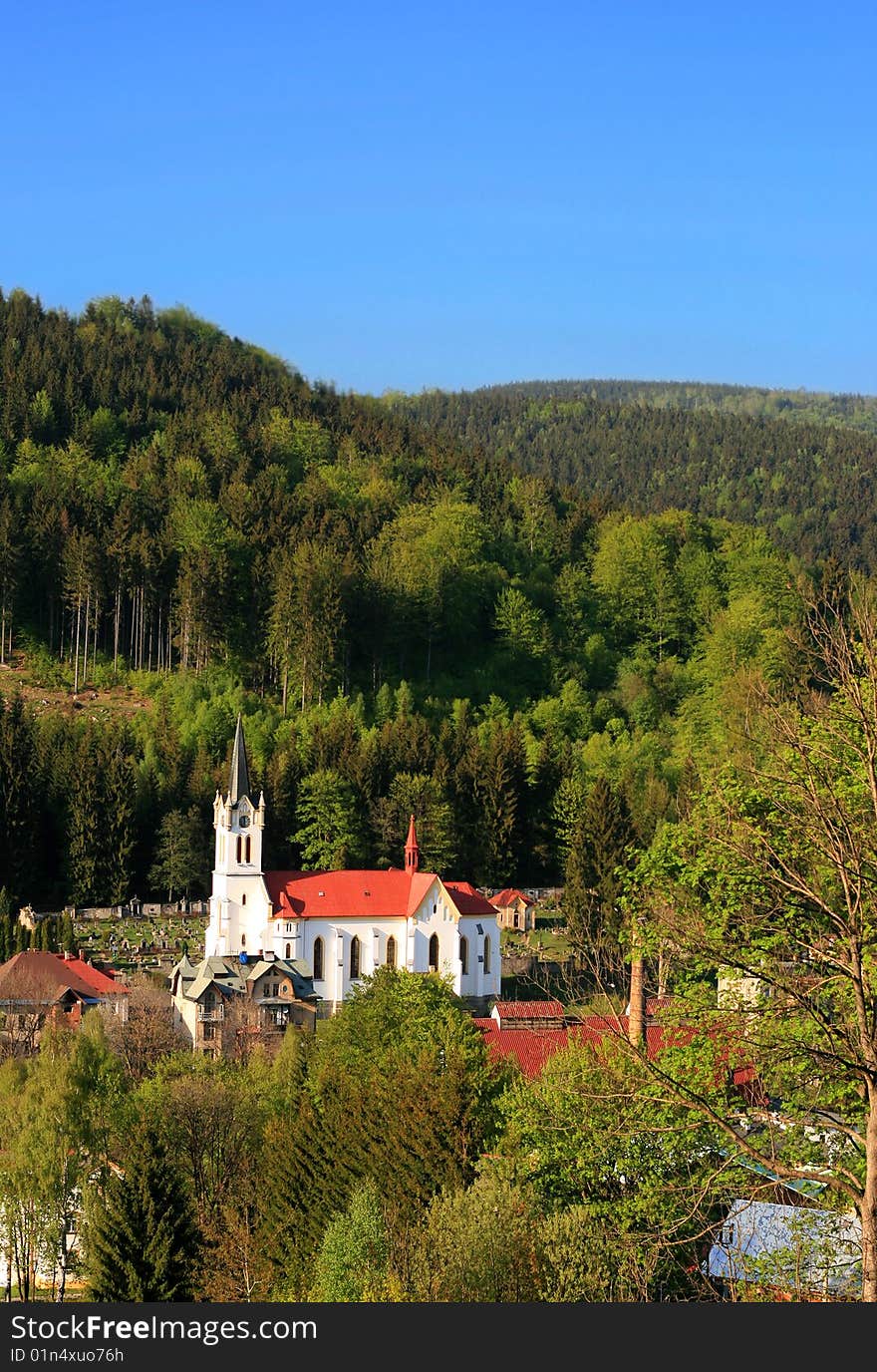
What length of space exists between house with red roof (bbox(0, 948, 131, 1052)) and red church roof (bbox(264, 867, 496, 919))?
431 inches

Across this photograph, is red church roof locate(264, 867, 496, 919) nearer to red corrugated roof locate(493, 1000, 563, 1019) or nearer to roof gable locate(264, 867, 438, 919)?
roof gable locate(264, 867, 438, 919)

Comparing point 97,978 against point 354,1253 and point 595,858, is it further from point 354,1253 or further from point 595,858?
point 354,1253

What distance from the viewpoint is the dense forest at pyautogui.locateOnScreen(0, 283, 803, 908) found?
8525 cm

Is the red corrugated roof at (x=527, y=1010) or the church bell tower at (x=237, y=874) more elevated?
the church bell tower at (x=237, y=874)

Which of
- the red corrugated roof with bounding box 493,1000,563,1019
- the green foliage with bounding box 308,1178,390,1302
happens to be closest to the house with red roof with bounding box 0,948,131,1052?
the red corrugated roof with bounding box 493,1000,563,1019

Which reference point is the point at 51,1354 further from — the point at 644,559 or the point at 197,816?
the point at 644,559

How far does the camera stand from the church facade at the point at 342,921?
7450cm

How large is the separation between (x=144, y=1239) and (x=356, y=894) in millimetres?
44505

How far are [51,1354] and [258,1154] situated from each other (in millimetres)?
22161

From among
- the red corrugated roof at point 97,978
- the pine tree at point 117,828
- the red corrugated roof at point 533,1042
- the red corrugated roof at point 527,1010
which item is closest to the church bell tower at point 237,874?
the pine tree at point 117,828

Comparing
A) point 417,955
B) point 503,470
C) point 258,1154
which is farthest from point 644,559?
point 258,1154

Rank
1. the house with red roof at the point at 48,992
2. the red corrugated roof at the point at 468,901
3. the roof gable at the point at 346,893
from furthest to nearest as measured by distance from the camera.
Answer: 1. the red corrugated roof at the point at 468,901
2. the roof gable at the point at 346,893
3. the house with red roof at the point at 48,992

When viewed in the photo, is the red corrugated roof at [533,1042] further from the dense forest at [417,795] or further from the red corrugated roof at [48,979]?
the red corrugated roof at [48,979]

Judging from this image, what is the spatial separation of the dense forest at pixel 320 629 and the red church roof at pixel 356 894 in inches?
258
